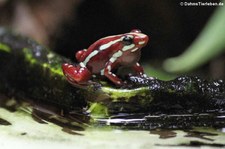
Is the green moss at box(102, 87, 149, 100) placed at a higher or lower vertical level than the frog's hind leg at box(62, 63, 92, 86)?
lower

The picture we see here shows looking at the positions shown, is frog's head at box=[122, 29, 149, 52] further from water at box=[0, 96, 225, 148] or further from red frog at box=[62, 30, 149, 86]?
water at box=[0, 96, 225, 148]

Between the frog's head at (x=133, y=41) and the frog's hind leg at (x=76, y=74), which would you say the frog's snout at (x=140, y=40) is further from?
the frog's hind leg at (x=76, y=74)

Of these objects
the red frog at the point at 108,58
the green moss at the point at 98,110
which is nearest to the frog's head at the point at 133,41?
the red frog at the point at 108,58

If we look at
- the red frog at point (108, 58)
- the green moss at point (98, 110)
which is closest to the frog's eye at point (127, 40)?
the red frog at point (108, 58)

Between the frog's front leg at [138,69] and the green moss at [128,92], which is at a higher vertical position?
the frog's front leg at [138,69]

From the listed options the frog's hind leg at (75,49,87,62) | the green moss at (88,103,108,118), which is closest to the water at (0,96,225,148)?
the green moss at (88,103,108,118)

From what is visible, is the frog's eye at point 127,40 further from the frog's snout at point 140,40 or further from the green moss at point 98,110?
the green moss at point 98,110

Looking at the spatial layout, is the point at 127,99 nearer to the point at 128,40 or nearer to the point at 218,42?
the point at 128,40

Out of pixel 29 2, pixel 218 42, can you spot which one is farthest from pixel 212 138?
pixel 29 2

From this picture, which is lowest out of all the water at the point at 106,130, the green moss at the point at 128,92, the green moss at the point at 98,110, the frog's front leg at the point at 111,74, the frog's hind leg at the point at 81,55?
the water at the point at 106,130
